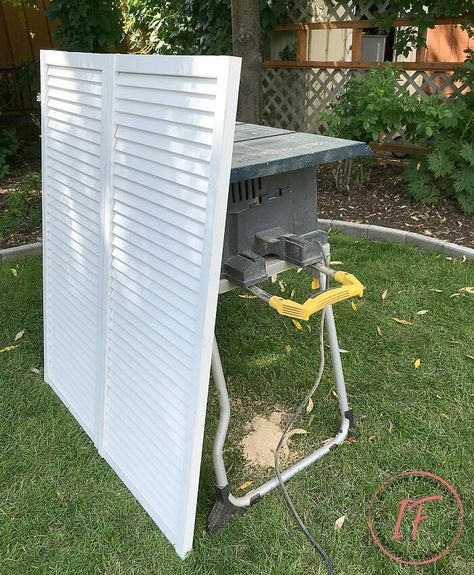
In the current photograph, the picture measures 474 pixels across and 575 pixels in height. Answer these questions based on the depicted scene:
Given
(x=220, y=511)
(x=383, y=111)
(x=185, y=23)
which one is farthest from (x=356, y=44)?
(x=220, y=511)

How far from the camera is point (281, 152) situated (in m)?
1.70

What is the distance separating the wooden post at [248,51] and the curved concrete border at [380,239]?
1323 mm

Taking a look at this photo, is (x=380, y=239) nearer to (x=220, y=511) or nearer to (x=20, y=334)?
(x=20, y=334)

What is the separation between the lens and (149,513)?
6.23 feet

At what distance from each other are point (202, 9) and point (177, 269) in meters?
5.70

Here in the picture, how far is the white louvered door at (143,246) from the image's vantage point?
4.79 ft

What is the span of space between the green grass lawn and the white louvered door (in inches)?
5.6

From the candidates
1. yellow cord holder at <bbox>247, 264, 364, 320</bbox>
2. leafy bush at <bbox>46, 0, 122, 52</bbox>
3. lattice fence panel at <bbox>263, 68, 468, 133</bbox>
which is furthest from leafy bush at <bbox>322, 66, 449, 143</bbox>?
leafy bush at <bbox>46, 0, 122, 52</bbox>

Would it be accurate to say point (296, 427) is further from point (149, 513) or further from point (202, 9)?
point (202, 9)

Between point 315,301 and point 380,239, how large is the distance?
9.15ft

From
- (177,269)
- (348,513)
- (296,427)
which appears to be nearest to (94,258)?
(177,269)

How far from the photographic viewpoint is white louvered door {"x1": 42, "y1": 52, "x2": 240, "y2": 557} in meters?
1.46

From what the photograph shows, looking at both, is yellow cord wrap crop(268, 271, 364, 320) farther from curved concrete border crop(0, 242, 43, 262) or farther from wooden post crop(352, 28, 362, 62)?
wooden post crop(352, 28, 362, 62)

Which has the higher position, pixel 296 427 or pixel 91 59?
pixel 91 59
